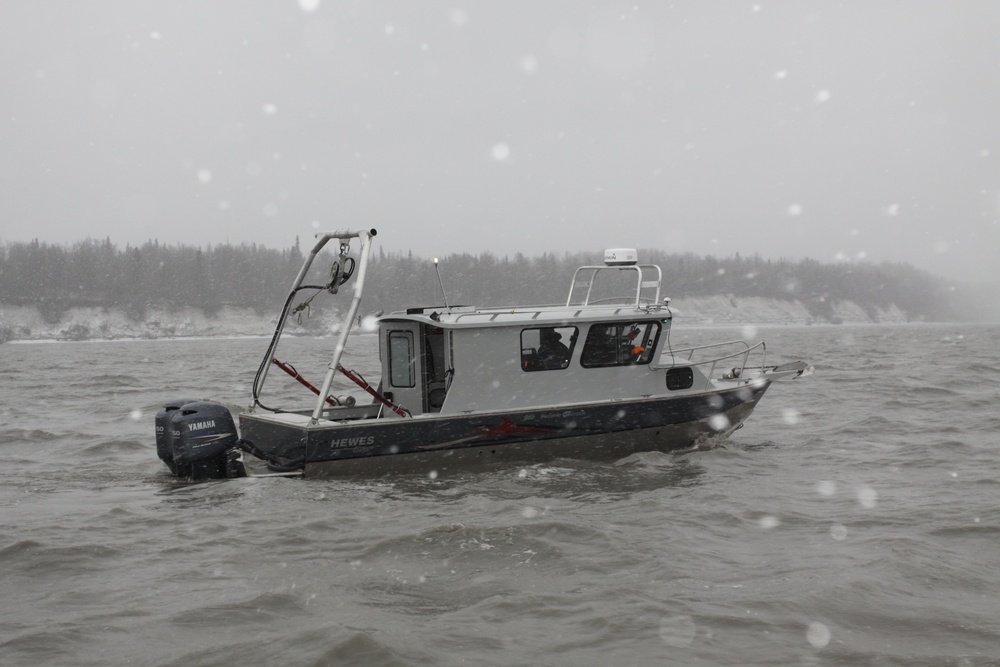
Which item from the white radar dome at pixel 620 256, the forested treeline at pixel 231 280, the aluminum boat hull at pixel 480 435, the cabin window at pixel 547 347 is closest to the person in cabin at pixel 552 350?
the cabin window at pixel 547 347

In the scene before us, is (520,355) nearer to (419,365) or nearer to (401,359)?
(419,365)

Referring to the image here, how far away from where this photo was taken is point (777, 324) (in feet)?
557

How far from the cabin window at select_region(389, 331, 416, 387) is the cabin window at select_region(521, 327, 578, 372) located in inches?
67.2

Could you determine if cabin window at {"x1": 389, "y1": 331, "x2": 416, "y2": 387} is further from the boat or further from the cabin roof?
the cabin roof

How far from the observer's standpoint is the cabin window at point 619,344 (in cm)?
1339

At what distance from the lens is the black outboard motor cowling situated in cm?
1150

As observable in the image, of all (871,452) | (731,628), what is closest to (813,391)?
(871,452)

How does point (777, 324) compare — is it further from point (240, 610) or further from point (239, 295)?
point (240, 610)

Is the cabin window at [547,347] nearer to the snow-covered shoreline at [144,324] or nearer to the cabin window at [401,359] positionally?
the cabin window at [401,359]

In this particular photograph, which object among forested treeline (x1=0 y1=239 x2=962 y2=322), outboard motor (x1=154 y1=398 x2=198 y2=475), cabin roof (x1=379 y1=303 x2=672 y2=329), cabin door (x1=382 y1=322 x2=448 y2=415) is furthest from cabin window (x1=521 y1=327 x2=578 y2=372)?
forested treeline (x1=0 y1=239 x2=962 y2=322)

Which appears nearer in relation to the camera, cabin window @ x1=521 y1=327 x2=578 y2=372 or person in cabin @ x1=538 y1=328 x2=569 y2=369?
cabin window @ x1=521 y1=327 x2=578 y2=372

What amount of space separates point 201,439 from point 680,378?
24.2 feet

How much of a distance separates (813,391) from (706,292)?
145940mm

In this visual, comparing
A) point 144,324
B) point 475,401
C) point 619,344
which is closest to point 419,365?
point 475,401
